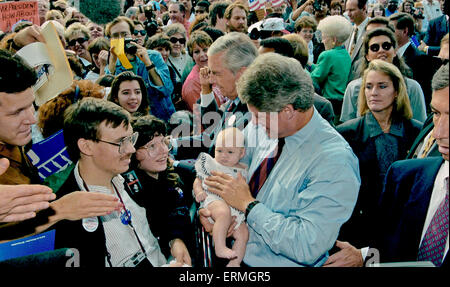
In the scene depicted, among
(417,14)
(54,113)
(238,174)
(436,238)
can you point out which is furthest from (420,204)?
(417,14)

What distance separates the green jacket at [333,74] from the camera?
4.79 metres

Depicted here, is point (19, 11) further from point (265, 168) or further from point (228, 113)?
point (265, 168)

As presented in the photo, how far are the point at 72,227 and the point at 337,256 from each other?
1338 millimetres

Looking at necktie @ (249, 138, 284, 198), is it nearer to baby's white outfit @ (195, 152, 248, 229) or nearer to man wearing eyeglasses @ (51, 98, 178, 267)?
baby's white outfit @ (195, 152, 248, 229)

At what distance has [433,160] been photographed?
1.89m

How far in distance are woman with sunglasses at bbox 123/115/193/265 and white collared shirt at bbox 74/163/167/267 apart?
0.06 meters

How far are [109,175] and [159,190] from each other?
425 millimetres

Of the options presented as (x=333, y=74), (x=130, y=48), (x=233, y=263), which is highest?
(x=130, y=48)

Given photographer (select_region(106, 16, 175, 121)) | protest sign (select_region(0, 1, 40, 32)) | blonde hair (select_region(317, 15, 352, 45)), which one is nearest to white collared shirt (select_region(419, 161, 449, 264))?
photographer (select_region(106, 16, 175, 121))

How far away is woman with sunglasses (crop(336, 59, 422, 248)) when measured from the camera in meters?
3.11

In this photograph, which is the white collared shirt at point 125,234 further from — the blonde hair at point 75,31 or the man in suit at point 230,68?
the blonde hair at point 75,31

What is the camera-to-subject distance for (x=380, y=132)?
3.15 metres
